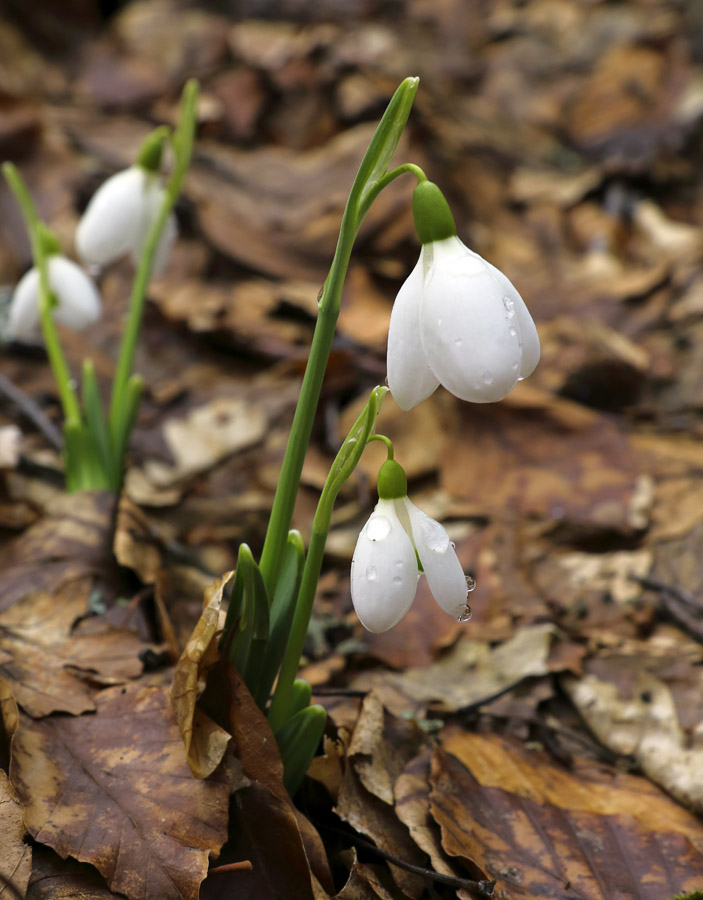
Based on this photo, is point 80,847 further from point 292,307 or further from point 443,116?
point 443,116

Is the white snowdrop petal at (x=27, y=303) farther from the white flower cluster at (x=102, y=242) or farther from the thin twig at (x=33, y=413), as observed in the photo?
the thin twig at (x=33, y=413)

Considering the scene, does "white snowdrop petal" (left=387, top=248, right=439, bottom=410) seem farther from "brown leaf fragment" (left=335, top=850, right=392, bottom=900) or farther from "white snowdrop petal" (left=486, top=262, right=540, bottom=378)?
"brown leaf fragment" (left=335, top=850, right=392, bottom=900)

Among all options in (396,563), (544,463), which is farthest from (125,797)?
(544,463)

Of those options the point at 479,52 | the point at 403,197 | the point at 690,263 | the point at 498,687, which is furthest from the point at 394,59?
the point at 498,687

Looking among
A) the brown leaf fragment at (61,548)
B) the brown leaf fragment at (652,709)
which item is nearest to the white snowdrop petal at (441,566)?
the brown leaf fragment at (652,709)

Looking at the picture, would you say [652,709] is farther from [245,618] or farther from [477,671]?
[245,618]
